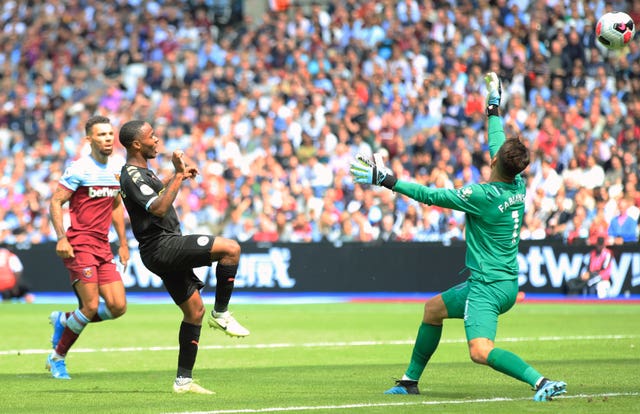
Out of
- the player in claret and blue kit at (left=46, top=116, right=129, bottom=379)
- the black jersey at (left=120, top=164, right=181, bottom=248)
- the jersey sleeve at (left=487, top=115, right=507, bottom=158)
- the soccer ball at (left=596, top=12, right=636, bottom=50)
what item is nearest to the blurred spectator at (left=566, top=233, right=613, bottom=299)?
the soccer ball at (left=596, top=12, right=636, bottom=50)

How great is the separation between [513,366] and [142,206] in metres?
3.35

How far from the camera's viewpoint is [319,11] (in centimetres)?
3117

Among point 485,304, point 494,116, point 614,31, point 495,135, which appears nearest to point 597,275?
point 614,31

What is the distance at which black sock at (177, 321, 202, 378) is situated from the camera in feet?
33.0

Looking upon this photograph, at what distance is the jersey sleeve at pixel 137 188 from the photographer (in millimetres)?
9750

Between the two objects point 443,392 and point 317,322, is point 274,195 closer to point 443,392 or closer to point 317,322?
point 317,322

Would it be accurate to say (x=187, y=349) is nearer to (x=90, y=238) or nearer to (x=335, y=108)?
(x=90, y=238)

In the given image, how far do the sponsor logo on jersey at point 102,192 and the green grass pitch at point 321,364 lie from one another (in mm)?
1838

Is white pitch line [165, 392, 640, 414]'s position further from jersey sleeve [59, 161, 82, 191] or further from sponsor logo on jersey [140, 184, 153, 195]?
jersey sleeve [59, 161, 82, 191]

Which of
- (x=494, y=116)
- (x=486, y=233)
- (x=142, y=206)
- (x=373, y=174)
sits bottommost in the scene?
(x=486, y=233)

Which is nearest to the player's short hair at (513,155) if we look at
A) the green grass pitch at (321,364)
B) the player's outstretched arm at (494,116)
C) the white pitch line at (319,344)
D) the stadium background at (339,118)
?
the player's outstretched arm at (494,116)

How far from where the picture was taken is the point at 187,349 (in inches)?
396

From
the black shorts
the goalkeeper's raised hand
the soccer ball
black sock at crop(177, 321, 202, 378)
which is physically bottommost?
black sock at crop(177, 321, 202, 378)

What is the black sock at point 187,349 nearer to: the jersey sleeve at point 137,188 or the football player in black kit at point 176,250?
the football player in black kit at point 176,250
